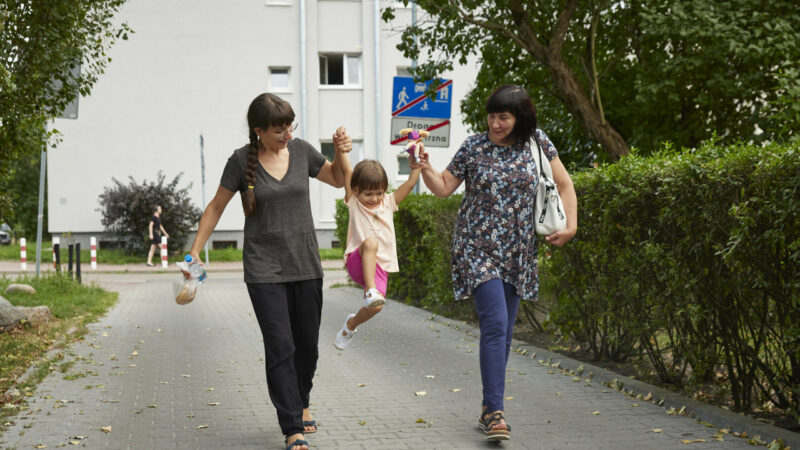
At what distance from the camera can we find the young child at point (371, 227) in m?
5.21

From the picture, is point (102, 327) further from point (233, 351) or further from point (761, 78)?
→ point (761, 78)

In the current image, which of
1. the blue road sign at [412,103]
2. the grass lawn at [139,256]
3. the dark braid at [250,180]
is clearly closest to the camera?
the dark braid at [250,180]

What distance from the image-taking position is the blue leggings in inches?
198

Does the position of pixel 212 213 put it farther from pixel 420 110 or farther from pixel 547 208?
pixel 420 110

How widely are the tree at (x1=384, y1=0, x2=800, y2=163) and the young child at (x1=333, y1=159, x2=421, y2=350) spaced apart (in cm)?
667

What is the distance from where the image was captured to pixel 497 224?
16.7 ft

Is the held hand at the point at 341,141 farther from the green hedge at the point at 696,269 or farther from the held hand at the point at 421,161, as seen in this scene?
the green hedge at the point at 696,269

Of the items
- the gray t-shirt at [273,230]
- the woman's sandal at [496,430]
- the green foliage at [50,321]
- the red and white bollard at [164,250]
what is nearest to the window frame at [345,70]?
the red and white bollard at [164,250]

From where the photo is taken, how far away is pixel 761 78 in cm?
1205

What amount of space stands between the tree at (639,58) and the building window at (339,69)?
16.5 metres

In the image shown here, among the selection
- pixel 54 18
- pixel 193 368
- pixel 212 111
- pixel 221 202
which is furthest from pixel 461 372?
pixel 212 111

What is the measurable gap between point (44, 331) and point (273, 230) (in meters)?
6.56

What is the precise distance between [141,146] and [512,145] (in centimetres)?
2701

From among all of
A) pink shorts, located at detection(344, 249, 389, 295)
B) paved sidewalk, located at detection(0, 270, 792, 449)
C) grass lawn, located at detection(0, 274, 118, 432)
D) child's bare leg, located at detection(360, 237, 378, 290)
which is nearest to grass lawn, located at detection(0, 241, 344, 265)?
grass lawn, located at detection(0, 274, 118, 432)
